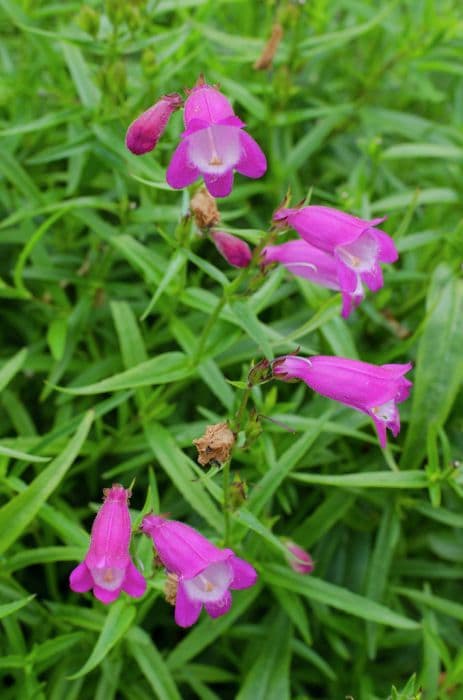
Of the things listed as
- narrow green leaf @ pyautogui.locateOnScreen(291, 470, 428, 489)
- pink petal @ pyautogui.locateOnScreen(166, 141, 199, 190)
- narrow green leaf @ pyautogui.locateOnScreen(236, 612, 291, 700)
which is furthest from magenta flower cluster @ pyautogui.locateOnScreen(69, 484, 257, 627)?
narrow green leaf @ pyautogui.locateOnScreen(236, 612, 291, 700)

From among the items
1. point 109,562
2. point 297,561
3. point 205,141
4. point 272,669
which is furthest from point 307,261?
point 272,669

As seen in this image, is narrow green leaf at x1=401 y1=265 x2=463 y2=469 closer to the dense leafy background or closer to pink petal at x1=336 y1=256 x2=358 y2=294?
the dense leafy background

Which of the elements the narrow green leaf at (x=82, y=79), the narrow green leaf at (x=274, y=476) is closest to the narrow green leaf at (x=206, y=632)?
the narrow green leaf at (x=274, y=476)

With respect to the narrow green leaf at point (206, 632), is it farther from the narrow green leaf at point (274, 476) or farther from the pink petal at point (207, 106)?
the pink petal at point (207, 106)

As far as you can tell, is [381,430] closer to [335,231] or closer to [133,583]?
[335,231]

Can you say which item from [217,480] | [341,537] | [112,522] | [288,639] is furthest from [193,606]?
[341,537]

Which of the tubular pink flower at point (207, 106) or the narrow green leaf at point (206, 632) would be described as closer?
the tubular pink flower at point (207, 106)
